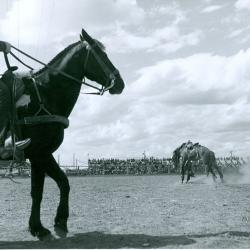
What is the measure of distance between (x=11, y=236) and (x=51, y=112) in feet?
6.96

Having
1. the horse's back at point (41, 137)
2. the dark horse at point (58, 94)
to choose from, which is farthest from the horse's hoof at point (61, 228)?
the horse's back at point (41, 137)

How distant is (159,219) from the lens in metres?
9.41

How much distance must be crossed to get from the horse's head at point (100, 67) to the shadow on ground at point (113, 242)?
7.38 feet

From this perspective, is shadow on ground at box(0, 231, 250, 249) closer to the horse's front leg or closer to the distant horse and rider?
the horse's front leg

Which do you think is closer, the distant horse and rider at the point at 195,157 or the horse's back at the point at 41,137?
the horse's back at the point at 41,137

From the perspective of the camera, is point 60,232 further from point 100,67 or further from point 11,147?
point 100,67

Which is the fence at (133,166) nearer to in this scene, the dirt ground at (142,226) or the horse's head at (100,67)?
the dirt ground at (142,226)

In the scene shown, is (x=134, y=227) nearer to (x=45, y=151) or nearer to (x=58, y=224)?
(x=58, y=224)

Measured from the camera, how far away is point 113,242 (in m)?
7.05

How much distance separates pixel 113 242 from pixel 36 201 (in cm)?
150

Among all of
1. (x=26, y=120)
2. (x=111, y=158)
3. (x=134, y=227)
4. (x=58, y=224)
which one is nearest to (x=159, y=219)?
(x=134, y=227)

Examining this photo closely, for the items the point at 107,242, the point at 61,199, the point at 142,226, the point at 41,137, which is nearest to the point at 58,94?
the point at 41,137

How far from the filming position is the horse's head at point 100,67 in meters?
7.51

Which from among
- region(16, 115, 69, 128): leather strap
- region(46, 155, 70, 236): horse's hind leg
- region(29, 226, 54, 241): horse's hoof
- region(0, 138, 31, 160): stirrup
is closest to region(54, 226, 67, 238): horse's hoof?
region(46, 155, 70, 236): horse's hind leg
